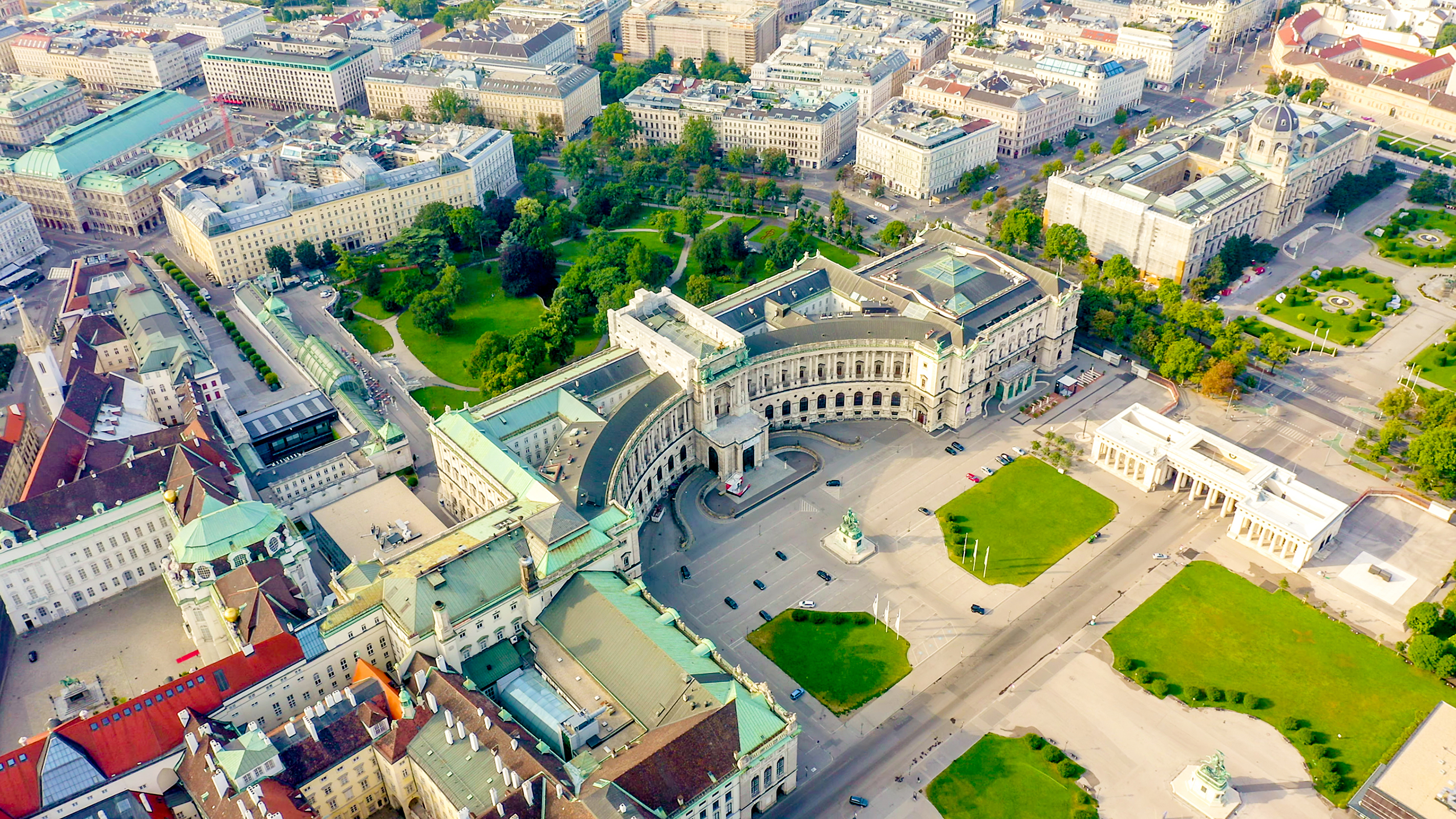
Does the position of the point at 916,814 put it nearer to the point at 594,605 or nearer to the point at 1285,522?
the point at 594,605

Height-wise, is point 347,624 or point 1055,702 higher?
point 347,624

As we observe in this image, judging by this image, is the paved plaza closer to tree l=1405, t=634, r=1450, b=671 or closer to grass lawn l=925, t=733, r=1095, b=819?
grass lawn l=925, t=733, r=1095, b=819

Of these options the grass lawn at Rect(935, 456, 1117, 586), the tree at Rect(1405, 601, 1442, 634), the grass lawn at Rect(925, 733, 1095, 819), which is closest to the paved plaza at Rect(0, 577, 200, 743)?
the grass lawn at Rect(925, 733, 1095, 819)

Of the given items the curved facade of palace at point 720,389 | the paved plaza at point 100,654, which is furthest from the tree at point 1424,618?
the paved plaza at point 100,654

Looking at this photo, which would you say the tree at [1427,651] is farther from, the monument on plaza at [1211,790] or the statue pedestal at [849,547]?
the statue pedestal at [849,547]

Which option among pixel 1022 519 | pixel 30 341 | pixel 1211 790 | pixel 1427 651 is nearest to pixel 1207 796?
pixel 1211 790

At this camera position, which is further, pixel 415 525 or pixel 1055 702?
pixel 415 525

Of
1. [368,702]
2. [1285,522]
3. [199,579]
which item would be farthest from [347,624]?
[1285,522]
